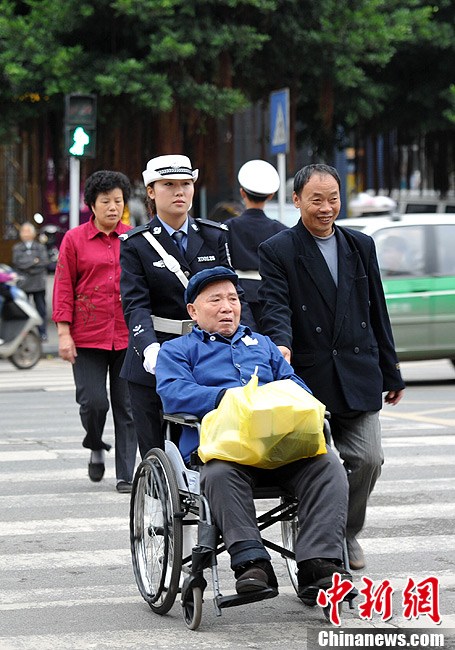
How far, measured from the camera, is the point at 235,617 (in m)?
5.93

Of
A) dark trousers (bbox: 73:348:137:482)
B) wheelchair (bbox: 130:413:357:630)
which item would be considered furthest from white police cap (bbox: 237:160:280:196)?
wheelchair (bbox: 130:413:357:630)

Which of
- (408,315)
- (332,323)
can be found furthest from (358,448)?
(408,315)

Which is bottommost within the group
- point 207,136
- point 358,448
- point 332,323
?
point 358,448

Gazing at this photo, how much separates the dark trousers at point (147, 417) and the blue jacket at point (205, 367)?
26.4 inches

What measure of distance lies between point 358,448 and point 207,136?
15.3 meters

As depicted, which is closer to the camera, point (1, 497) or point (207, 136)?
point (1, 497)

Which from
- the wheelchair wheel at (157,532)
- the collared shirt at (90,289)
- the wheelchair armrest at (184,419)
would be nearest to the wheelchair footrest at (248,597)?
the wheelchair wheel at (157,532)

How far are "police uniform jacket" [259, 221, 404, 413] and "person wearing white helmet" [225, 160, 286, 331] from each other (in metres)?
4.36

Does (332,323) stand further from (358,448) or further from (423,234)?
(423,234)

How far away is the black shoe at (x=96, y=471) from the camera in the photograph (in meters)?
9.51

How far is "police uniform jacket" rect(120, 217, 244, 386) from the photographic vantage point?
679 centimetres

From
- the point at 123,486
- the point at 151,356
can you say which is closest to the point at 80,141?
the point at 123,486

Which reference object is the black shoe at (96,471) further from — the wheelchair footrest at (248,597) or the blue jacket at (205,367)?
the wheelchair footrest at (248,597)

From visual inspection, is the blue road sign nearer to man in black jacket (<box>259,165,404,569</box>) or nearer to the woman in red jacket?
the woman in red jacket
